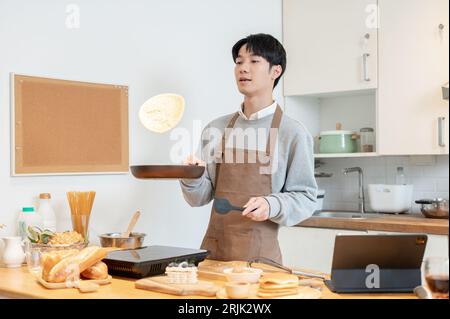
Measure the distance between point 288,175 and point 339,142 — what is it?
4.52ft

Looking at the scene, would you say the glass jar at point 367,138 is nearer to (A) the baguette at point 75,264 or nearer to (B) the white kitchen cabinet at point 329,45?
(B) the white kitchen cabinet at point 329,45

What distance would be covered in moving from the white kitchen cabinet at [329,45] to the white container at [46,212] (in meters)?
1.86

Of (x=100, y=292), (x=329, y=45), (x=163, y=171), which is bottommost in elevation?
(x=100, y=292)

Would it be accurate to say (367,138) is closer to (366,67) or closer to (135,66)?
(366,67)

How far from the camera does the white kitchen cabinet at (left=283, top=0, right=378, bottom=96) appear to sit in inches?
136

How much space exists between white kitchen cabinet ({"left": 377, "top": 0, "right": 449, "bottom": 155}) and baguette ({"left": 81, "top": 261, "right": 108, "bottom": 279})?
2.00 meters

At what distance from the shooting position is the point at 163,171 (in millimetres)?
1890

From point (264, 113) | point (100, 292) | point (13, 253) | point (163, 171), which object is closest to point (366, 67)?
point (264, 113)

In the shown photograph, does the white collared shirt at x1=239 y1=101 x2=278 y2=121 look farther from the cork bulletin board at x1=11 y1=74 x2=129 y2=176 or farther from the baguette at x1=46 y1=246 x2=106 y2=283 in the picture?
the baguette at x1=46 y1=246 x2=106 y2=283

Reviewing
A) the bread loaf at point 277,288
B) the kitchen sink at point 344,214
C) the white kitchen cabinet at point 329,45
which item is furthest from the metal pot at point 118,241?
the white kitchen cabinet at point 329,45

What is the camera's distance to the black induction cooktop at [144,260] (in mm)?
1804

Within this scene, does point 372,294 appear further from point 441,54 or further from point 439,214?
point 441,54

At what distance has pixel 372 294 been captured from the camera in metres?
1.52

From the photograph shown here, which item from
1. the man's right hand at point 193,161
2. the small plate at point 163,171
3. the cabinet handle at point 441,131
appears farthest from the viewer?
the cabinet handle at point 441,131
